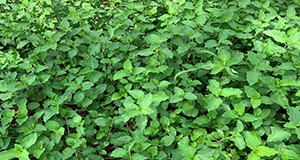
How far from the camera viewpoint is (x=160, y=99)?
1.87 metres

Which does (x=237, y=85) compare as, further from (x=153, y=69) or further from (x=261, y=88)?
(x=153, y=69)

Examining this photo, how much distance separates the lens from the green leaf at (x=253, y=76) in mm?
1921

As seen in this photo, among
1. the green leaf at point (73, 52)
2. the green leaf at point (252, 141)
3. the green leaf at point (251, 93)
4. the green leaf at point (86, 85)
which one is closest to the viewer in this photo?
the green leaf at point (252, 141)

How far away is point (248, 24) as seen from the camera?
271cm

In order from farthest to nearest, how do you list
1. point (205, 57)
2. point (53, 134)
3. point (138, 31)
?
1. point (138, 31)
2. point (205, 57)
3. point (53, 134)

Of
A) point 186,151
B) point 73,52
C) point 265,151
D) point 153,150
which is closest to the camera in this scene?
point 265,151

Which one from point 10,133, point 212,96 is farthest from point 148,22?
point 10,133

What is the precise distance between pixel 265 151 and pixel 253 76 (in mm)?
727

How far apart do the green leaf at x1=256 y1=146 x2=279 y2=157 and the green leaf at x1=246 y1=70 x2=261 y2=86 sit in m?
0.61

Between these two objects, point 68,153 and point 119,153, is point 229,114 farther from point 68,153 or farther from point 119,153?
point 68,153

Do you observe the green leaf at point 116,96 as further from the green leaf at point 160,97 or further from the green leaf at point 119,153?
the green leaf at point 119,153

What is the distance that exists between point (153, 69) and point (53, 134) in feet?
3.91

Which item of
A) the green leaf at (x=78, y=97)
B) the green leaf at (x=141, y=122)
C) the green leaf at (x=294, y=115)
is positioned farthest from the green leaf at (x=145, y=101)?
the green leaf at (x=294, y=115)

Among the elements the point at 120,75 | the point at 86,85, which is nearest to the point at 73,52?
the point at 86,85
